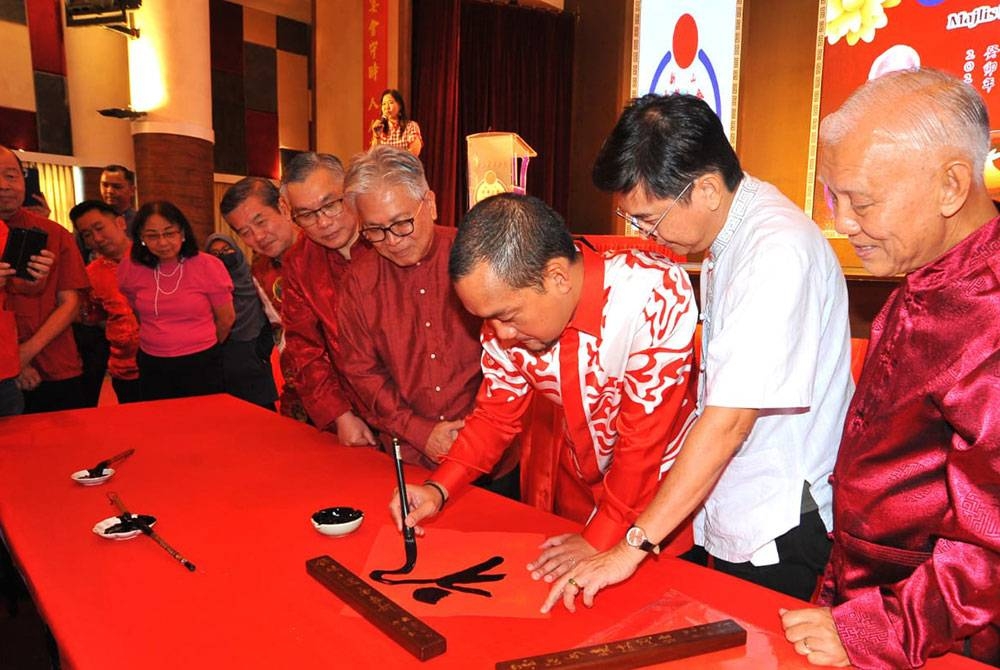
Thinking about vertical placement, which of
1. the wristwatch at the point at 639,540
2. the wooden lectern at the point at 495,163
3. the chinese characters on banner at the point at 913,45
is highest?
the chinese characters on banner at the point at 913,45

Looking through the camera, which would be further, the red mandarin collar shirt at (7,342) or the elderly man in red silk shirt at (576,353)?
the red mandarin collar shirt at (7,342)

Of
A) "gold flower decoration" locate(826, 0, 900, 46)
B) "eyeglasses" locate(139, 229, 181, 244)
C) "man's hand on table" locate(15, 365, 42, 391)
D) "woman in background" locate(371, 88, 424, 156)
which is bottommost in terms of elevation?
"man's hand on table" locate(15, 365, 42, 391)

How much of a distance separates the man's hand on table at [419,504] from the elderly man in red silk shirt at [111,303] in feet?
8.56

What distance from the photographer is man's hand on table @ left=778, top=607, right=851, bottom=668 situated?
3.05 ft

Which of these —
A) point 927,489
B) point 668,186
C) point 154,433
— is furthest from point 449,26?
point 927,489

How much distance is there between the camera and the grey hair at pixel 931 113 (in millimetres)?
918

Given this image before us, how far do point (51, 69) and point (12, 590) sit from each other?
7355mm

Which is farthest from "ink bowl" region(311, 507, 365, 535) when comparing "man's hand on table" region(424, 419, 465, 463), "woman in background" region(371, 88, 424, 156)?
"woman in background" region(371, 88, 424, 156)

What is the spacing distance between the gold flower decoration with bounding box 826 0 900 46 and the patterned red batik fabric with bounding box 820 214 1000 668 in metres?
5.20

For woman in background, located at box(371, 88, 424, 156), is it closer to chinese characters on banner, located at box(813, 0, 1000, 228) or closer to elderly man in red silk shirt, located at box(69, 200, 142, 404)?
chinese characters on banner, located at box(813, 0, 1000, 228)

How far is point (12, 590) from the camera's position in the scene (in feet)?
8.34

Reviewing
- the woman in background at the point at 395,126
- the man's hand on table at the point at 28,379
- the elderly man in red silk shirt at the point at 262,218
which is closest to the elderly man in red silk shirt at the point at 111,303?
the man's hand on table at the point at 28,379

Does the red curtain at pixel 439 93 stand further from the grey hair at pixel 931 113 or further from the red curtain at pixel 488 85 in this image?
the grey hair at pixel 931 113

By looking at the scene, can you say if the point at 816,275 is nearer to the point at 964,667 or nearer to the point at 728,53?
the point at 964,667
